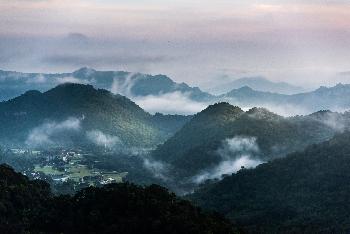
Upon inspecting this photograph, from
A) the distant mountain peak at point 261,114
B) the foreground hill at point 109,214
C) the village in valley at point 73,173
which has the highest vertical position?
the distant mountain peak at point 261,114

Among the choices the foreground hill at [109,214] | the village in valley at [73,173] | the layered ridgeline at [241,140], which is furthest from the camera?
the layered ridgeline at [241,140]

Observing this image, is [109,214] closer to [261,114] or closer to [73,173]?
[73,173]

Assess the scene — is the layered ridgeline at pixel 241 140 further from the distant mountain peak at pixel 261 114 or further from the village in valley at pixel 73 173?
the village in valley at pixel 73 173

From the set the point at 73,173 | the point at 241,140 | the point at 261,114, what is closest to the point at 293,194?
the point at 241,140

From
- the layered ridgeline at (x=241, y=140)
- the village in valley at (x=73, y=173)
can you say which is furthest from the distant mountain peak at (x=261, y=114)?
the village in valley at (x=73, y=173)

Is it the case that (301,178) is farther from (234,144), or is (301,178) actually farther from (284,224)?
(234,144)

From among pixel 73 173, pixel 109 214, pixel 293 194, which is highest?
pixel 73 173
